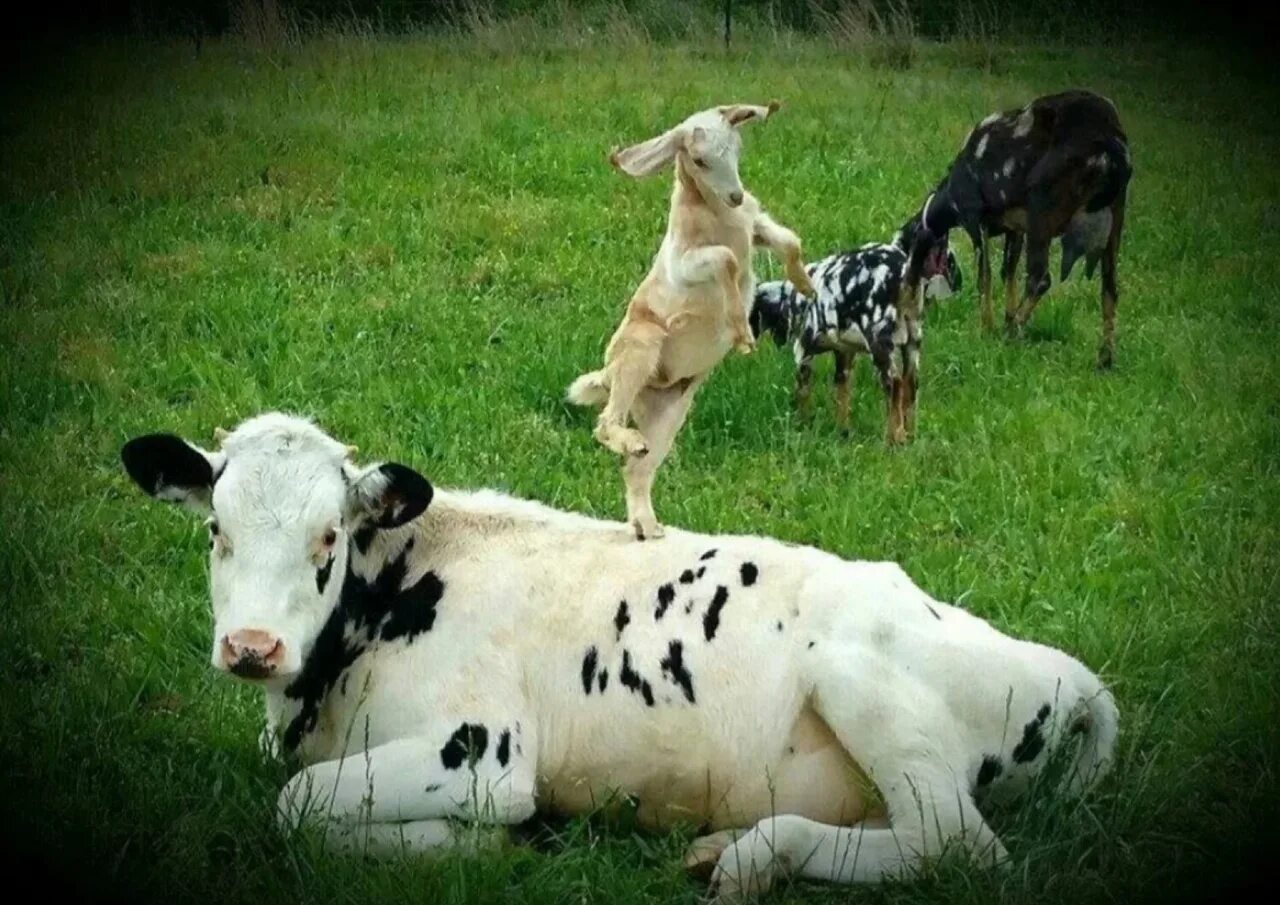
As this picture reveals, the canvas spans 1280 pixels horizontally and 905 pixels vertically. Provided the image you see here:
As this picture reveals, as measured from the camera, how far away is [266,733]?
5.31 meters

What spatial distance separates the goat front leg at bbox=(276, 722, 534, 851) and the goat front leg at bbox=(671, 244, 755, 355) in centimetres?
140

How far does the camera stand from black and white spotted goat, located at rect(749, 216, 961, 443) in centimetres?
973

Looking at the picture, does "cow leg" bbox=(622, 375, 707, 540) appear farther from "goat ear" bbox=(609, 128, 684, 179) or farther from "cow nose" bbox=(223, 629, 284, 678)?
"cow nose" bbox=(223, 629, 284, 678)

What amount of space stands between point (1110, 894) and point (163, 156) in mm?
12447

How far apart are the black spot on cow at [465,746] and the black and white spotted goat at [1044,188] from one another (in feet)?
23.9

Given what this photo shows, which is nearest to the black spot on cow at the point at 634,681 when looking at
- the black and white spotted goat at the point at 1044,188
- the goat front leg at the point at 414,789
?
the goat front leg at the point at 414,789

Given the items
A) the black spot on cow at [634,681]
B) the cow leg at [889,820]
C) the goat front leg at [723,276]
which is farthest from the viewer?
the goat front leg at [723,276]

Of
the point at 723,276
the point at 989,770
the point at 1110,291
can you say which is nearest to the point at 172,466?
the point at 723,276

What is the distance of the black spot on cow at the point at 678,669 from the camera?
4941 millimetres

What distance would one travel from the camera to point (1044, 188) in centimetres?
1190

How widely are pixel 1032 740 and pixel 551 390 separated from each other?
5264 mm

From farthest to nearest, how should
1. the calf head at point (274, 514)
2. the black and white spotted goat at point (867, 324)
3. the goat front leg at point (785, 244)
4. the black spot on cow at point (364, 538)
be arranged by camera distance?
the black and white spotted goat at point (867, 324), the goat front leg at point (785, 244), the black spot on cow at point (364, 538), the calf head at point (274, 514)

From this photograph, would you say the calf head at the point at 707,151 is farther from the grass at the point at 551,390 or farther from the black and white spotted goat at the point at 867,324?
the black and white spotted goat at the point at 867,324

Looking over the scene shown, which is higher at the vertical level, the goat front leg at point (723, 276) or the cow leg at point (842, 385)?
the goat front leg at point (723, 276)
